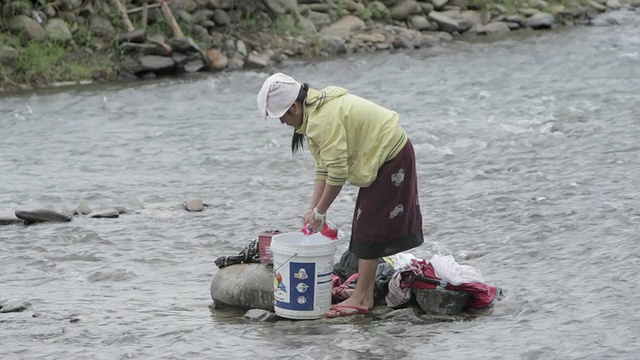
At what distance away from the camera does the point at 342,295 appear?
21.6ft

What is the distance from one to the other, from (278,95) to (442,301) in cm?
147

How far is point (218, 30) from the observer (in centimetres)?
2055

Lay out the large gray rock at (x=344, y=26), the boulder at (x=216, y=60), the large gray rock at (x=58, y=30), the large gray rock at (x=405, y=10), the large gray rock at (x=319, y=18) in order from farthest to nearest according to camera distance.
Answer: the large gray rock at (x=405, y=10) < the large gray rock at (x=319, y=18) < the large gray rock at (x=344, y=26) < the boulder at (x=216, y=60) < the large gray rock at (x=58, y=30)

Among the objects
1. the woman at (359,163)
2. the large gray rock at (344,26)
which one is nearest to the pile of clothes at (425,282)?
the woman at (359,163)

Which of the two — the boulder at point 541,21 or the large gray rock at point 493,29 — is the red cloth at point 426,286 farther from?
the boulder at point 541,21

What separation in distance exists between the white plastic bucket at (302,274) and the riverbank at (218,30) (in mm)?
11834

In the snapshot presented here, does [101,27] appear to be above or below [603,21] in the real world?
above

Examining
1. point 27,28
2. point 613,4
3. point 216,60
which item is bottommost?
point 216,60

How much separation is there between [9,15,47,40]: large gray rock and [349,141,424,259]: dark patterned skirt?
13.0m

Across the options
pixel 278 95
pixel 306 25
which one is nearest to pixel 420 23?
pixel 306 25

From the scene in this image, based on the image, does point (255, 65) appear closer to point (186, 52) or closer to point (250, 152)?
point (186, 52)

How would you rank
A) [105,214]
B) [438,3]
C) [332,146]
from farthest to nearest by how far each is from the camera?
[438,3] < [105,214] < [332,146]

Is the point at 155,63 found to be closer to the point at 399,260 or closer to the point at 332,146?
the point at 399,260

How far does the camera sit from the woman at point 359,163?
6000 millimetres
